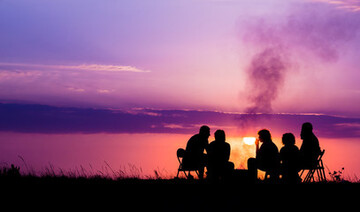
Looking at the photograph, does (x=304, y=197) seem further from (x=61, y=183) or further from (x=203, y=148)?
(x=61, y=183)

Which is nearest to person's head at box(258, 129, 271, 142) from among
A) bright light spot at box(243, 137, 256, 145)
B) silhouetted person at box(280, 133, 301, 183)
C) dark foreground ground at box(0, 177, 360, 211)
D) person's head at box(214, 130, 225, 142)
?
silhouetted person at box(280, 133, 301, 183)

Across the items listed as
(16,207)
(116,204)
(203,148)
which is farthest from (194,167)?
(16,207)

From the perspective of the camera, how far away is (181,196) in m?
10.0

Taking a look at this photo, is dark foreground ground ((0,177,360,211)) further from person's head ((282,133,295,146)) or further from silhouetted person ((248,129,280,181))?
person's head ((282,133,295,146))

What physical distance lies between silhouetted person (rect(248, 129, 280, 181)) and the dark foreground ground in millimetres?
710

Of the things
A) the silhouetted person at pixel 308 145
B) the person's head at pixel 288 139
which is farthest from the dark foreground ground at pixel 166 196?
the person's head at pixel 288 139

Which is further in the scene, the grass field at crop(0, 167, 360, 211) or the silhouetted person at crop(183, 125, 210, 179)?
the silhouetted person at crop(183, 125, 210, 179)

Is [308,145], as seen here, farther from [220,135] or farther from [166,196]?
[166,196]

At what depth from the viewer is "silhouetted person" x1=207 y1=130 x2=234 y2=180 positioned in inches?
487

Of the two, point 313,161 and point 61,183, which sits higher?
point 313,161

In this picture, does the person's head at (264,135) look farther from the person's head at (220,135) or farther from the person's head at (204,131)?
the person's head at (204,131)

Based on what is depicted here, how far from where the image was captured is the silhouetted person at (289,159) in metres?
12.5

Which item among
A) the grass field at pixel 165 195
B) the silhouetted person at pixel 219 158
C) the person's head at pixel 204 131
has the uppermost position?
the person's head at pixel 204 131

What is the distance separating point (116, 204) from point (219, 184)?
3.47 metres
